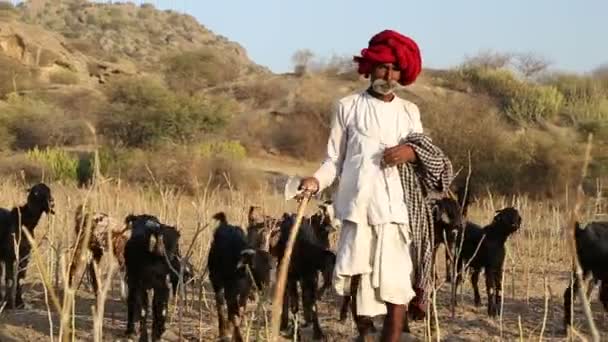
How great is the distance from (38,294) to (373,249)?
5378 millimetres

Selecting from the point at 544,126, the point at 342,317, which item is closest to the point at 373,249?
the point at 342,317

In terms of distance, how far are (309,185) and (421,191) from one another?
649 mm

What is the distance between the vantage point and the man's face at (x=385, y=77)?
15.0 feet

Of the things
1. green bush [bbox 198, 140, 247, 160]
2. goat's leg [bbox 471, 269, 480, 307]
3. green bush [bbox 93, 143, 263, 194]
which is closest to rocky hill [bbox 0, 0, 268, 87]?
green bush [bbox 198, 140, 247, 160]

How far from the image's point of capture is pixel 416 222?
4.67m

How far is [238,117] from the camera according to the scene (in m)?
31.0

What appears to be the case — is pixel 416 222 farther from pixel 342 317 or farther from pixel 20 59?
pixel 20 59

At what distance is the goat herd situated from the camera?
21.9ft

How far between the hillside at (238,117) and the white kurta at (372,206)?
45.6 feet

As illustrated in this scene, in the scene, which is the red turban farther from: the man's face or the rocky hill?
the rocky hill

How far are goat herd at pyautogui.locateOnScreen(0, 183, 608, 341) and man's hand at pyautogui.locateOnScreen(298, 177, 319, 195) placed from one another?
5.51 ft

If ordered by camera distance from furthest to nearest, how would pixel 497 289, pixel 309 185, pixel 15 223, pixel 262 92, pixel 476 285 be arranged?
pixel 262 92, pixel 476 285, pixel 497 289, pixel 15 223, pixel 309 185

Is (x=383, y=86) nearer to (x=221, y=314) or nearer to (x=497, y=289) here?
(x=221, y=314)

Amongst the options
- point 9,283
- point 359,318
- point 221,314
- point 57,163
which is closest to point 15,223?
point 9,283
